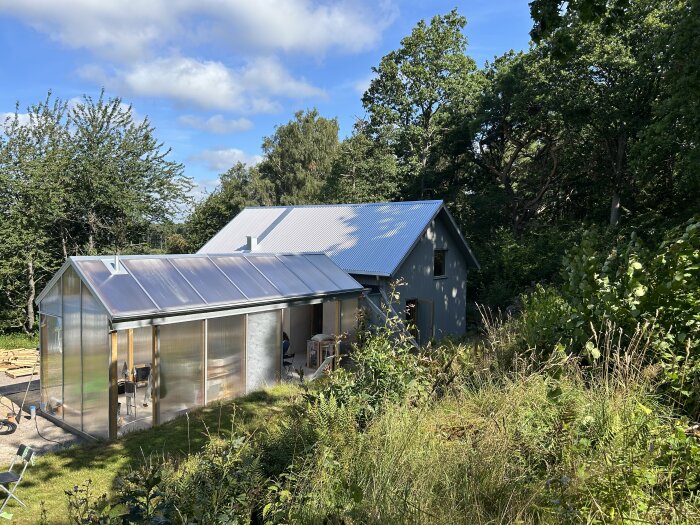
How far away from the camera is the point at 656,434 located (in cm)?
289

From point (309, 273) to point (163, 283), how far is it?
425cm

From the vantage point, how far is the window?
16.8m

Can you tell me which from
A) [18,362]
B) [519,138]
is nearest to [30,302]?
[18,362]

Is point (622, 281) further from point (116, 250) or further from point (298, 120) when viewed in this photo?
point (298, 120)

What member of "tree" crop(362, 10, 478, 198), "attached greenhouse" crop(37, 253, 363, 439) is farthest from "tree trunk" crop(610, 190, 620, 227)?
"attached greenhouse" crop(37, 253, 363, 439)

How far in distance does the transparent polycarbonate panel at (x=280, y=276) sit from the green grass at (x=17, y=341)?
37.5 feet

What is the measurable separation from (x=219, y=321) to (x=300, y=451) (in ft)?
21.2

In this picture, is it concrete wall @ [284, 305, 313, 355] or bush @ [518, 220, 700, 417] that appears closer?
bush @ [518, 220, 700, 417]

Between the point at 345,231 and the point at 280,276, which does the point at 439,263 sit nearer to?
the point at 345,231

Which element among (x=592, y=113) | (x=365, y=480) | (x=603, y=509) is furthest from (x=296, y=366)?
(x=592, y=113)

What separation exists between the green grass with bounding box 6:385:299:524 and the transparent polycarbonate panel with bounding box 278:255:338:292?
3.50 metres

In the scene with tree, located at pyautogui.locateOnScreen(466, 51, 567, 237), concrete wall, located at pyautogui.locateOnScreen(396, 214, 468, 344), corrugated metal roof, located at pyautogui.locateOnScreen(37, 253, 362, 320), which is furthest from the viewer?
tree, located at pyautogui.locateOnScreen(466, 51, 567, 237)

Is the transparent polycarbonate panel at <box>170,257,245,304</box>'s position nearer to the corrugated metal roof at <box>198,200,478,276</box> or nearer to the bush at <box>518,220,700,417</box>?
the corrugated metal roof at <box>198,200,478,276</box>

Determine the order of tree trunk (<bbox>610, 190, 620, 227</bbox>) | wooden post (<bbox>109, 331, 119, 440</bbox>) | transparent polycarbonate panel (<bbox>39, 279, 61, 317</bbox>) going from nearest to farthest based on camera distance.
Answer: wooden post (<bbox>109, 331, 119, 440</bbox>), transparent polycarbonate panel (<bbox>39, 279, 61, 317</bbox>), tree trunk (<bbox>610, 190, 620, 227</bbox>)
